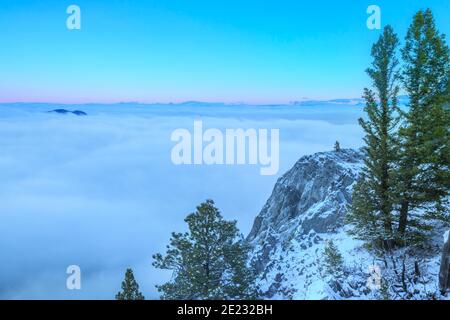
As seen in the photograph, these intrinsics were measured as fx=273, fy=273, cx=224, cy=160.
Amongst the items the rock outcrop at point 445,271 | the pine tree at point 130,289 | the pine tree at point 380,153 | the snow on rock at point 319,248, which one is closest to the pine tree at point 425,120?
the pine tree at point 380,153

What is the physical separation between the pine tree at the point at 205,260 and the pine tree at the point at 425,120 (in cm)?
780

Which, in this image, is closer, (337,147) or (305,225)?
(305,225)

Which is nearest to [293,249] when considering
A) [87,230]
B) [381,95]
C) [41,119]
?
[381,95]

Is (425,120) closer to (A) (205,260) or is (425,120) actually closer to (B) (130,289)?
(A) (205,260)

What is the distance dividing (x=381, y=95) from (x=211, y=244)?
33.8 ft

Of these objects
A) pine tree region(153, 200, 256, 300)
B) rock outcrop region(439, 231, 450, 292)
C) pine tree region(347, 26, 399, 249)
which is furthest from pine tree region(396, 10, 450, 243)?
pine tree region(153, 200, 256, 300)

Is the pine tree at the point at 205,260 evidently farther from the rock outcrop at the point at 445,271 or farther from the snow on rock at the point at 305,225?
the rock outcrop at the point at 445,271

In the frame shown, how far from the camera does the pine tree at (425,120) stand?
34.0 ft

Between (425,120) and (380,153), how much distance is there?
2.02 m

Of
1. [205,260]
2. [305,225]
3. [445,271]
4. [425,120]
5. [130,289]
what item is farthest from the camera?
[305,225]

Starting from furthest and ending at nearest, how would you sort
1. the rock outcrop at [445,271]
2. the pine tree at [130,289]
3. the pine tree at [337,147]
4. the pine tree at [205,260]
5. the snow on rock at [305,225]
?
the pine tree at [337,147], the snow on rock at [305,225], the pine tree at [130,289], the pine tree at [205,260], the rock outcrop at [445,271]

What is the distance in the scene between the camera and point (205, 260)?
13719mm

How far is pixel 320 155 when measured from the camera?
35969 millimetres

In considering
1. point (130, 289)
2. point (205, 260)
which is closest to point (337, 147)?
point (205, 260)
